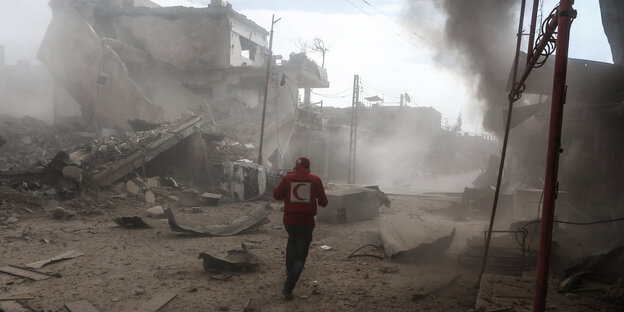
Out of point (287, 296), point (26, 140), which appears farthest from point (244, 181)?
point (26, 140)

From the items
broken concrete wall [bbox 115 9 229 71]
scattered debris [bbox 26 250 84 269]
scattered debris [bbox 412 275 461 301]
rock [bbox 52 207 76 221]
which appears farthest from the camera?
broken concrete wall [bbox 115 9 229 71]

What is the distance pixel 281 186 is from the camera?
477cm

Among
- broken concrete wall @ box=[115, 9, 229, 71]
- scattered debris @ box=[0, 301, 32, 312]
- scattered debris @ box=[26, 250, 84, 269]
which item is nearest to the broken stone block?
scattered debris @ box=[26, 250, 84, 269]

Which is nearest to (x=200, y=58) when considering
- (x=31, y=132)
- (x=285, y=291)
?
(x=31, y=132)

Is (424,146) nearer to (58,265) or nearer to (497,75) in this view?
(497,75)

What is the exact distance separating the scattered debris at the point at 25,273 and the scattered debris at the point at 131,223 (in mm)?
2871

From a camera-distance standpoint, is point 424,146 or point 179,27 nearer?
point 179,27

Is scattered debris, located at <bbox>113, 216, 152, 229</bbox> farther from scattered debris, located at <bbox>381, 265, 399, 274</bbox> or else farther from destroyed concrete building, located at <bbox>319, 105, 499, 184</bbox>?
destroyed concrete building, located at <bbox>319, 105, 499, 184</bbox>

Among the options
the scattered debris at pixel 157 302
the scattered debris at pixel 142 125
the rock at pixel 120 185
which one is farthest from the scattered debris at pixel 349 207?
the scattered debris at pixel 142 125

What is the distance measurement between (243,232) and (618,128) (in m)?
7.84

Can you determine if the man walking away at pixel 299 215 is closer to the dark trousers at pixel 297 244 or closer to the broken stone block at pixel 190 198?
the dark trousers at pixel 297 244

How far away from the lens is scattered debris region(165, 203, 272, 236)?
7.59 metres

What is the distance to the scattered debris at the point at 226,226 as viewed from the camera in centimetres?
759

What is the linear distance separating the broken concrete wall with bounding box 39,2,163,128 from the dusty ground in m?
12.0
